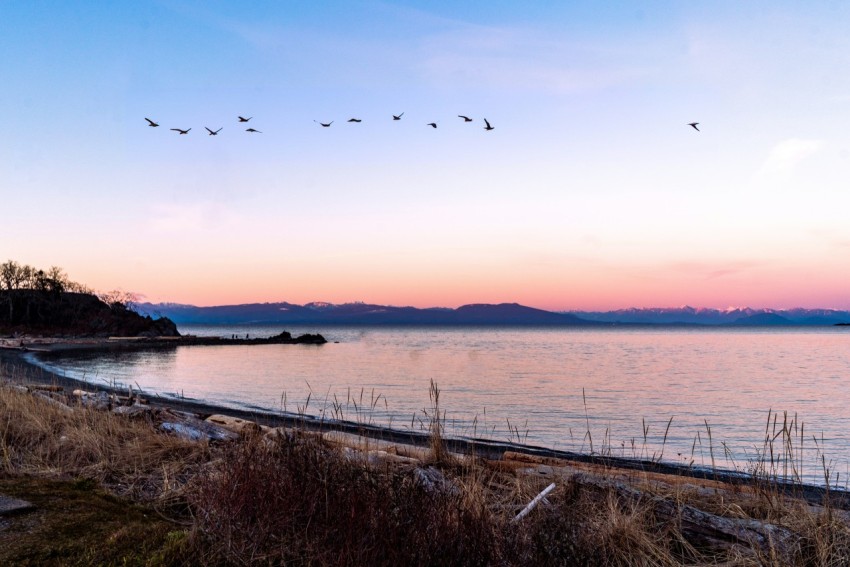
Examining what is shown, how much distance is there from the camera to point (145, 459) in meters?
8.30

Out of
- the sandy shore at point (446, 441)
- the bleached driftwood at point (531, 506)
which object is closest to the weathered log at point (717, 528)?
the bleached driftwood at point (531, 506)

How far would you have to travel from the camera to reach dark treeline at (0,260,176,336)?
96.1m

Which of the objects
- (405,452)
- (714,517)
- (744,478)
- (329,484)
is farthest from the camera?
(744,478)

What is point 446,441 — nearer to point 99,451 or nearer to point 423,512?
point 99,451

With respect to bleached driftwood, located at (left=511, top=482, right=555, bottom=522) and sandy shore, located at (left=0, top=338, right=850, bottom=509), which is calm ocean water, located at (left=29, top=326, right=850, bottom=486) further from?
bleached driftwood, located at (left=511, top=482, right=555, bottom=522)

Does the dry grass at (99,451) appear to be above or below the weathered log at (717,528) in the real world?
above

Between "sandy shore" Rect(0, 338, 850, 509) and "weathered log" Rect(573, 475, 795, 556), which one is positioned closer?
"weathered log" Rect(573, 475, 795, 556)

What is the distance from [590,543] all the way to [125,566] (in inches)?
151

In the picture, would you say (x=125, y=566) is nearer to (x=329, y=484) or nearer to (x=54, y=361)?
(x=329, y=484)

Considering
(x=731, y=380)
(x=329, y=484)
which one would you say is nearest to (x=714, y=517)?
(x=329, y=484)

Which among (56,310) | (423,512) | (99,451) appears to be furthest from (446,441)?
(56,310)

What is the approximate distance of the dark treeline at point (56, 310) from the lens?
3782 inches

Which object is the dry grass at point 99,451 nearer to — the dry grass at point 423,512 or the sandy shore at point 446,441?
the dry grass at point 423,512

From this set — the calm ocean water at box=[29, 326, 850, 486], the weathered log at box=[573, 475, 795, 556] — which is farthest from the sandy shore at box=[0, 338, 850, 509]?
the weathered log at box=[573, 475, 795, 556]
